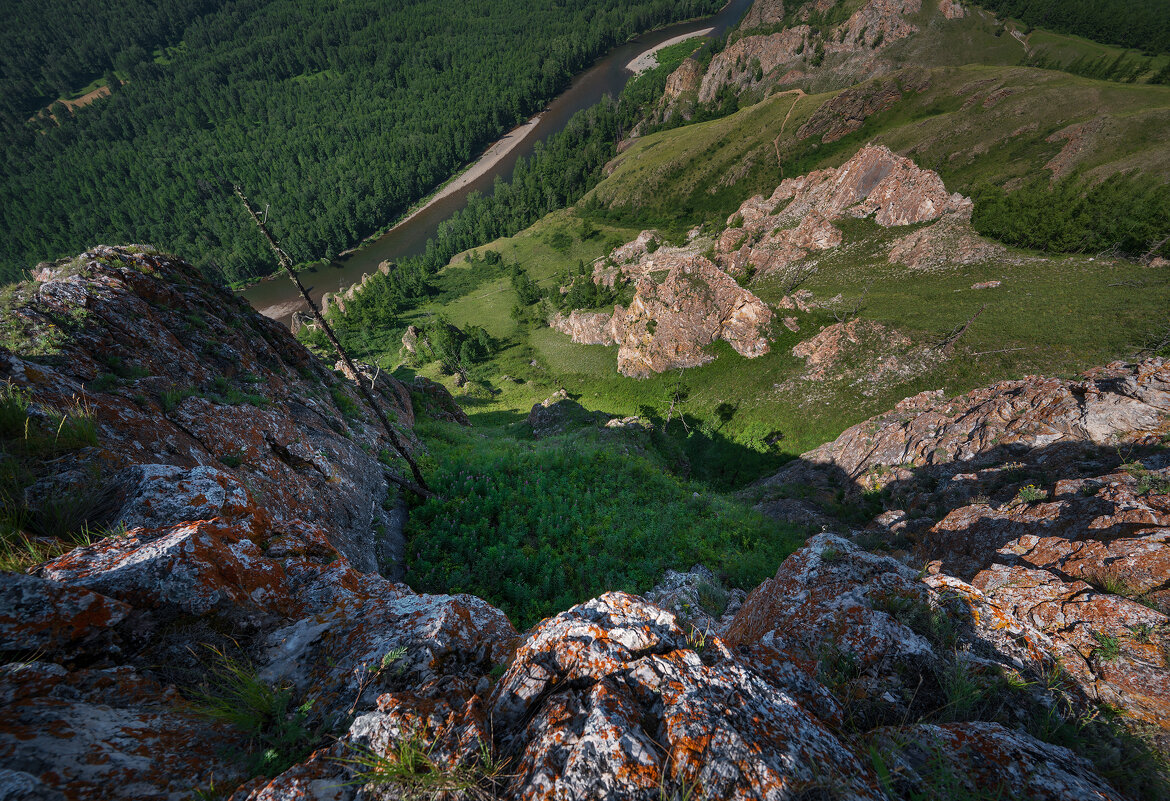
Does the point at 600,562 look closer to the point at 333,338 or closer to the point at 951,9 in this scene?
the point at 333,338

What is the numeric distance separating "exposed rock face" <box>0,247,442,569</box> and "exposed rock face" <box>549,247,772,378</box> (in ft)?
141

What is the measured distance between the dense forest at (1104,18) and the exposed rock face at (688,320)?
145128 mm

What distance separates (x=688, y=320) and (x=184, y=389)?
50346 mm

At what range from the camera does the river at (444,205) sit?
120m

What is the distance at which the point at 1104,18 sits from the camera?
11056 centimetres

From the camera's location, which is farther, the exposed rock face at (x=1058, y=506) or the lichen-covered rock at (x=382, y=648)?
the exposed rock face at (x=1058, y=506)

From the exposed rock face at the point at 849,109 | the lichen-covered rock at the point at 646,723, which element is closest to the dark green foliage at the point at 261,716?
the lichen-covered rock at the point at 646,723

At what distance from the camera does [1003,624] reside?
7.06 m

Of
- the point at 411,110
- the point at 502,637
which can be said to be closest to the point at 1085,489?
the point at 502,637

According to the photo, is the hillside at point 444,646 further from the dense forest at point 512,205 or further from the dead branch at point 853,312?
the dense forest at point 512,205

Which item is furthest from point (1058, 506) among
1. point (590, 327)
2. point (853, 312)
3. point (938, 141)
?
point (938, 141)

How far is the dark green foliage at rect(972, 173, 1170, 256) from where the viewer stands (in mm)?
41250

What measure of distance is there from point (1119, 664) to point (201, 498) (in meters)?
15.2

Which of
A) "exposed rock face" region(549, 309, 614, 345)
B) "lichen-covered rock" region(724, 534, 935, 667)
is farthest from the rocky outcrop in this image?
"lichen-covered rock" region(724, 534, 935, 667)
